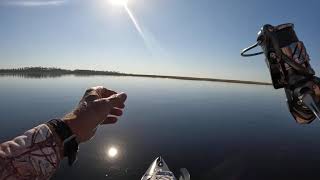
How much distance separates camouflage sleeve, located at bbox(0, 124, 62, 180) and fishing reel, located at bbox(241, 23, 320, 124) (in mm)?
3566

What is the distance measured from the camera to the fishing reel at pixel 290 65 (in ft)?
15.1

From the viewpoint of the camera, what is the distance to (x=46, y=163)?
1990mm

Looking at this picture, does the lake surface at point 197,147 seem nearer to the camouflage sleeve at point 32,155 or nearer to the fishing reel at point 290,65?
the fishing reel at point 290,65

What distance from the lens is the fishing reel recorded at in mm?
4605

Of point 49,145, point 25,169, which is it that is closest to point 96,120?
point 49,145

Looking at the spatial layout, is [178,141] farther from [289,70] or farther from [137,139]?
[289,70]

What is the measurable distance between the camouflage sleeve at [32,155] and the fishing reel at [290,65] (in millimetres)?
3566

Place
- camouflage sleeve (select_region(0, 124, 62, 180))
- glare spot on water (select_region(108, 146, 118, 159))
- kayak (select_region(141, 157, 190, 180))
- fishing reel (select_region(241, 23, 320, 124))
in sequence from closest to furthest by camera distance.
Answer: camouflage sleeve (select_region(0, 124, 62, 180)), fishing reel (select_region(241, 23, 320, 124)), kayak (select_region(141, 157, 190, 180)), glare spot on water (select_region(108, 146, 118, 159))

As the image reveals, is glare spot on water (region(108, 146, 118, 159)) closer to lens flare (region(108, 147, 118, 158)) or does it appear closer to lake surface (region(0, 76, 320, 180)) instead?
lens flare (region(108, 147, 118, 158))

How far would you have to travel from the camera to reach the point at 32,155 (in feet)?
6.43

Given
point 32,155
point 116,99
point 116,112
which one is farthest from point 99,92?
point 32,155

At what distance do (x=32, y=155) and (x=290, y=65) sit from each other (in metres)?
3.90

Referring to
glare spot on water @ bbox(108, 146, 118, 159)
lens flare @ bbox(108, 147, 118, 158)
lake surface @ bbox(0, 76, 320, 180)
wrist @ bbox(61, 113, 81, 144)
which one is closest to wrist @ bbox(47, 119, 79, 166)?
wrist @ bbox(61, 113, 81, 144)

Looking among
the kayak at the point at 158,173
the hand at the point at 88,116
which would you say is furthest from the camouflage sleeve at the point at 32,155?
the kayak at the point at 158,173
